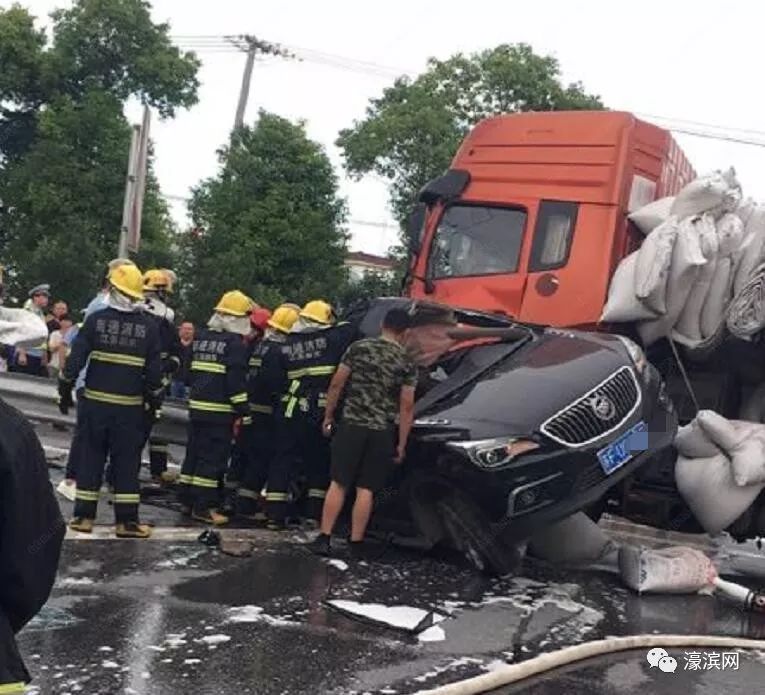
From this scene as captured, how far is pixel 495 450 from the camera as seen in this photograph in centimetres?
631

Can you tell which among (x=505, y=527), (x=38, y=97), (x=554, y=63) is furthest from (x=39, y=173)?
(x=505, y=527)

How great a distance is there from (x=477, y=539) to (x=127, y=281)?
255 centimetres

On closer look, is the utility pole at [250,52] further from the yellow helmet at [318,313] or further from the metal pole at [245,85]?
the yellow helmet at [318,313]

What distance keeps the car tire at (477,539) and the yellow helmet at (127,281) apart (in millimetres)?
2202

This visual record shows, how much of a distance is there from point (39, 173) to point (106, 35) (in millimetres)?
Result: 3870

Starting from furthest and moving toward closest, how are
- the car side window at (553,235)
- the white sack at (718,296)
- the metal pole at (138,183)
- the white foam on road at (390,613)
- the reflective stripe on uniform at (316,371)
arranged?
the metal pole at (138,183) < the car side window at (553,235) < the white sack at (718,296) < the reflective stripe on uniform at (316,371) < the white foam on road at (390,613)

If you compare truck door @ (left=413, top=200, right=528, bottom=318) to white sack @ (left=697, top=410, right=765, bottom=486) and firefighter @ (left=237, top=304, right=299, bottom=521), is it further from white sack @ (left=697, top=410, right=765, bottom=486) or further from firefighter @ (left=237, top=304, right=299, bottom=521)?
white sack @ (left=697, top=410, right=765, bottom=486)

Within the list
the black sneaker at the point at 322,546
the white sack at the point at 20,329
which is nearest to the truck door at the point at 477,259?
the black sneaker at the point at 322,546

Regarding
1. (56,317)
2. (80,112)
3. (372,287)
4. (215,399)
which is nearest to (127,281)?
(215,399)

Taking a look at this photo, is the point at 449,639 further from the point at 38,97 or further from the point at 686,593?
the point at 38,97

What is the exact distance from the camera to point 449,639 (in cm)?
514

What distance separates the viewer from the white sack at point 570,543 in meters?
7.26

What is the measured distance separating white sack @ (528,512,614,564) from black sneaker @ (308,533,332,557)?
1.33m

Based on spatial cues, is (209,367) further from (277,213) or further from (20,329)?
(277,213)
